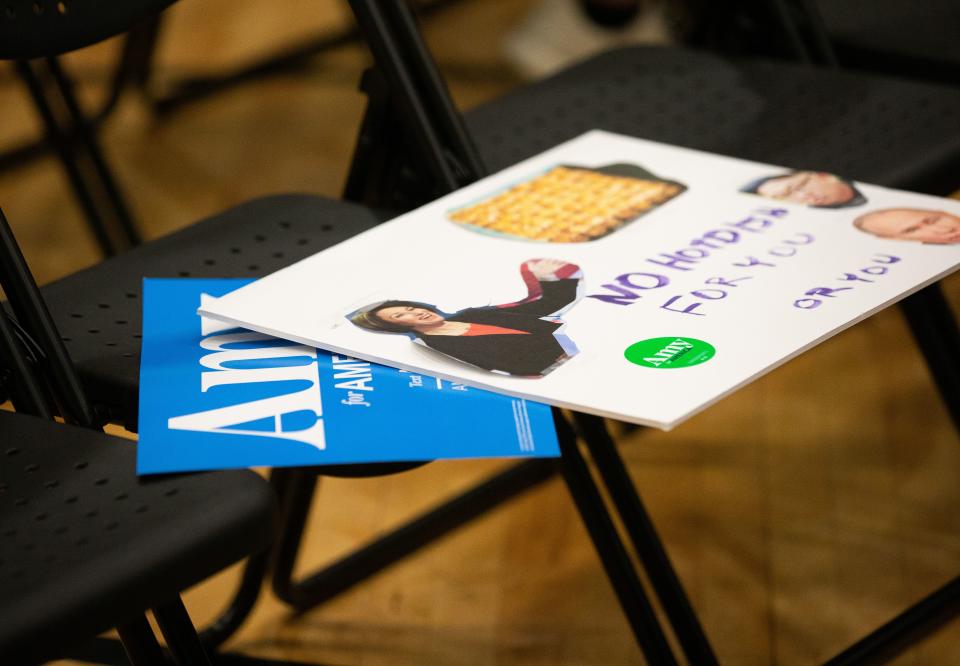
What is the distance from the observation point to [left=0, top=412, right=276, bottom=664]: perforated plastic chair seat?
0.53 m

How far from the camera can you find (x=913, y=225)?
73 centimetres

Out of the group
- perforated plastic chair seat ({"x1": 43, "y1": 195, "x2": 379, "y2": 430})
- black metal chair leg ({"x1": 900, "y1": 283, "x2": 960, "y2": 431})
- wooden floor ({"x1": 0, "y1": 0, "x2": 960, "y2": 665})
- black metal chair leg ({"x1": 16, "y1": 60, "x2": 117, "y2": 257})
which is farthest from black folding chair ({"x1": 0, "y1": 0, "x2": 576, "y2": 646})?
black metal chair leg ({"x1": 16, "y1": 60, "x2": 117, "y2": 257})

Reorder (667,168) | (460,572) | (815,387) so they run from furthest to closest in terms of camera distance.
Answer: (815,387)
(460,572)
(667,168)

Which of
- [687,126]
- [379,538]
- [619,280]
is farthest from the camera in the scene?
[379,538]

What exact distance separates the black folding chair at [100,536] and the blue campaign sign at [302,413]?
0.08ft

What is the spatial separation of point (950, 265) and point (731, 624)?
2.11 feet

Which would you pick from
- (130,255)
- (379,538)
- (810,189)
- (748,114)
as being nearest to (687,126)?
(748,114)

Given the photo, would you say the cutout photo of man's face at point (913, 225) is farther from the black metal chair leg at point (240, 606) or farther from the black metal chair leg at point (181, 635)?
the black metal chair leg at point (240, 606)

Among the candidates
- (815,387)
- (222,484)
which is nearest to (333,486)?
(815,387)

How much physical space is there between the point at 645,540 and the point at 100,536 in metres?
0.42

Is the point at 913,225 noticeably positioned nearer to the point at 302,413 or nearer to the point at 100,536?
the point at 302,413

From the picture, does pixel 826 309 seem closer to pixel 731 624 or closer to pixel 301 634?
pixel 731 624

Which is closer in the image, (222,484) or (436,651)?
(222,484)

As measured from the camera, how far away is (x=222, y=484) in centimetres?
59
